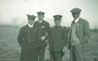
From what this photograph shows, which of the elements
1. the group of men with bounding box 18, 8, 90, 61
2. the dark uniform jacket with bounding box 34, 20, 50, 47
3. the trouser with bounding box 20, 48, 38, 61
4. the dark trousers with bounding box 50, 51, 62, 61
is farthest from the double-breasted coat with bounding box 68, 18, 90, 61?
the trouser with bounding box 20, 48, 38, 61

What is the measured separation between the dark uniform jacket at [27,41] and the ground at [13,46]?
0.41ft

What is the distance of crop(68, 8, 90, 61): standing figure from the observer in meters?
5.78

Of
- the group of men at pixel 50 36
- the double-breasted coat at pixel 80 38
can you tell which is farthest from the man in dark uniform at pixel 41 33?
the double-breasted coat at pixel 80 38

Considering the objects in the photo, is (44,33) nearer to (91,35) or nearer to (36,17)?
(36,17)

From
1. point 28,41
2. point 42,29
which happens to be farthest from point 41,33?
point 28,41

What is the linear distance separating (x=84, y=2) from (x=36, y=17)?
3.67 feet

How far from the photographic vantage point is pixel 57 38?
597 cm

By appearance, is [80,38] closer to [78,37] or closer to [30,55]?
[78,37]

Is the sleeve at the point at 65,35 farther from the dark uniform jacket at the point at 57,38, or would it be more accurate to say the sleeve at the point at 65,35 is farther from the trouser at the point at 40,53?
the trouser at the point at 40,53

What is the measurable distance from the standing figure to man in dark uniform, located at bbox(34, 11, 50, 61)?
0.57m

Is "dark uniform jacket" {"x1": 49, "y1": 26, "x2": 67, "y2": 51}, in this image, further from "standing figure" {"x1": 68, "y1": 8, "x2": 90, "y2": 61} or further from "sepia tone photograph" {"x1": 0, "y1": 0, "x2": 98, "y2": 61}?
"standing figure" {"x1": 68, "y1": 8, "x2": 90, "y2": 61}

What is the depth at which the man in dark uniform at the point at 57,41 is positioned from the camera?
5.96 m

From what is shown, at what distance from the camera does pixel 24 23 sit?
20.1 feet

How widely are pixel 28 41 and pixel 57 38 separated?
0.64 meters
